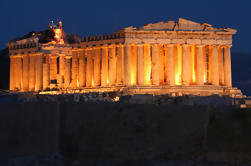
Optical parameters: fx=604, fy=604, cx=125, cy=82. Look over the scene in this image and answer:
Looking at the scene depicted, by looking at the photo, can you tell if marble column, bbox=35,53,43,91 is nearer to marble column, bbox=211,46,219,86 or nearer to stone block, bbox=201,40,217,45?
stone block, bbox=201,40,217,45

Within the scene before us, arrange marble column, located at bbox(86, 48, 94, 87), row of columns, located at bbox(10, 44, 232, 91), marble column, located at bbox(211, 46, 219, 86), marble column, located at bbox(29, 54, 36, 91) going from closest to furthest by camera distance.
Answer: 1. row of columns, located at bbox(10, 44, 232, 91)
2. marble column, located at bbox(211, 46, 219, 86)
3. marble column, located at bbox(86, 48, 94, 87)
4. marble column, located at bbox(29, 54, 36, 91)

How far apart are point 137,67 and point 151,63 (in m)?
1.86

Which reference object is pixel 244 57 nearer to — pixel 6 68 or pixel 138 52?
pixel 6 68

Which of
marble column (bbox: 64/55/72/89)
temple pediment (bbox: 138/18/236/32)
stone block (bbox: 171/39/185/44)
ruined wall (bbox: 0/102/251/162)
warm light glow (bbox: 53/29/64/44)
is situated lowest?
ruined wall (bbox: 0/102/251/162)

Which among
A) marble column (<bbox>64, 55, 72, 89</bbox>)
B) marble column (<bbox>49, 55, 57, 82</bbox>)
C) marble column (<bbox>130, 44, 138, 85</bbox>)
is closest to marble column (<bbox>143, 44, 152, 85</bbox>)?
marble column (<bbox>130, 44, 138, 85</bbox>)

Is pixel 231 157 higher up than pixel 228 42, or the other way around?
pixel 228 42

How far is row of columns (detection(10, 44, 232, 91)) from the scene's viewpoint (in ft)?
187

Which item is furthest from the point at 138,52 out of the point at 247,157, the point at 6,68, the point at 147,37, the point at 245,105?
the point at 6,68

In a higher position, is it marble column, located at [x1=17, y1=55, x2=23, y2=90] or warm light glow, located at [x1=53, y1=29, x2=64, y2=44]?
warm light glow, located at [x1=53, y1=29, x2=64, y2=44]

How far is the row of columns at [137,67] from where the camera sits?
5688 cm

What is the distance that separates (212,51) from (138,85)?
29.9ft

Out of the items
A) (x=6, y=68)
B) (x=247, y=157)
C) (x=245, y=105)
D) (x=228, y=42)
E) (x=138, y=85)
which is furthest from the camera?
(x=6, y=68)

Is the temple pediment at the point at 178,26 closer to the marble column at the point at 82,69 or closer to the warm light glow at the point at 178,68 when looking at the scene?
the warm light glow at the point at 178,68

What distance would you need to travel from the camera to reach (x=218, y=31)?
194 feet
